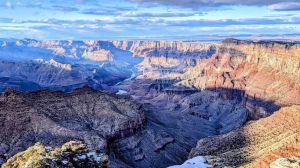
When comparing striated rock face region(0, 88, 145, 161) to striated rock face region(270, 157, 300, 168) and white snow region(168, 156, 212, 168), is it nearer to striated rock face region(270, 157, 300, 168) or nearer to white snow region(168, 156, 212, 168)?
white snow region(168, 156, 212, 168)

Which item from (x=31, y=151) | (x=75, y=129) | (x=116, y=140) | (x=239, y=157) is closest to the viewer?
(x=31, y=151)

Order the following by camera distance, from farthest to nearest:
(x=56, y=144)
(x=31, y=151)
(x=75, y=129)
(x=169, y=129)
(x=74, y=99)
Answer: (x=169, y=129) → (x=74, y=99) → (x=75, y=129) → (x=56, y=144) → (x=31, y=151)

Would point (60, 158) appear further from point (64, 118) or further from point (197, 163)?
point (64, 118)

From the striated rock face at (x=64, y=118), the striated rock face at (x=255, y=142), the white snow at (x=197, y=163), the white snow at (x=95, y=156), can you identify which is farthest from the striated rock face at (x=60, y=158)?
the white snow at (x=197, y=163)

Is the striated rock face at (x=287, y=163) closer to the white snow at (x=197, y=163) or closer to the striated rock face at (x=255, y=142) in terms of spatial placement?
the striated rock face at (x=255, y=142)

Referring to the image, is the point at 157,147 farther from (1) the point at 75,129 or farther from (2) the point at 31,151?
(2) the point at 31,151

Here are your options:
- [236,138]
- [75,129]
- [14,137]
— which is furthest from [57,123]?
[236,138]

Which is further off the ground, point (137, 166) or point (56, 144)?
point (56, 144)
